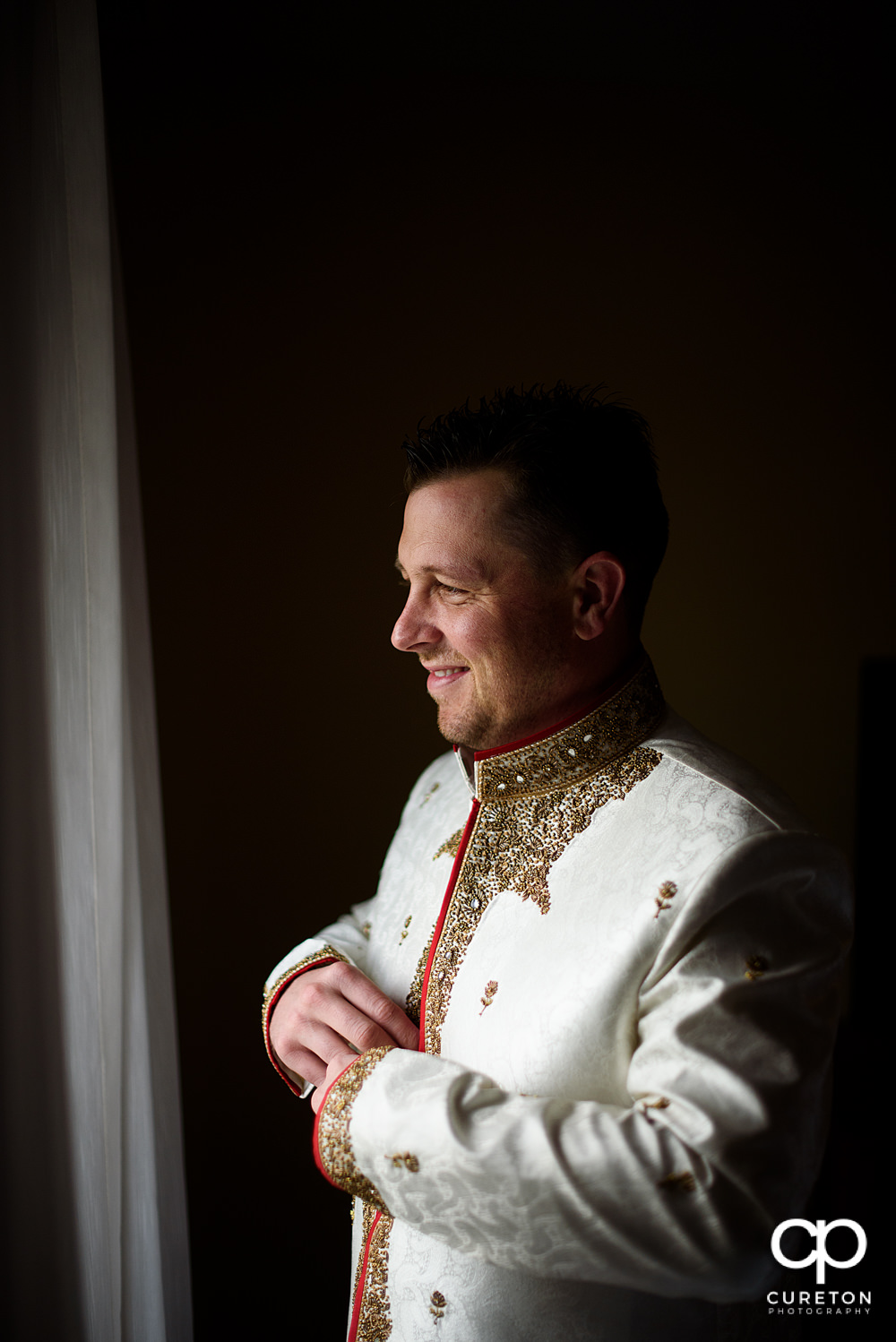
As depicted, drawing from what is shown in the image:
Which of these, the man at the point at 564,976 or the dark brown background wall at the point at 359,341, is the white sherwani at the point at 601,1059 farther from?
the dark brown background wall at the point at 359,341

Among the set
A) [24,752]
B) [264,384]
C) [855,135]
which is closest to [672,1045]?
[24,752]

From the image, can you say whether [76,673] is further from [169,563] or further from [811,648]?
[811,648]

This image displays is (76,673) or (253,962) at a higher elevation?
(76,673)

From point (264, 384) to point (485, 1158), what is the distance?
1626 mm

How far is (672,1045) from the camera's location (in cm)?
83

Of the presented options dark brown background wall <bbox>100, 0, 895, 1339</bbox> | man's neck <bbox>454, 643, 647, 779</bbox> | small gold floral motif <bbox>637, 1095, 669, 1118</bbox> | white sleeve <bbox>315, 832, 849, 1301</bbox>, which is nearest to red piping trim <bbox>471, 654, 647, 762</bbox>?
man's neck <bbox>454, 643, 647, 779</bbox>

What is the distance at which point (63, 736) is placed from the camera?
3.09 feet

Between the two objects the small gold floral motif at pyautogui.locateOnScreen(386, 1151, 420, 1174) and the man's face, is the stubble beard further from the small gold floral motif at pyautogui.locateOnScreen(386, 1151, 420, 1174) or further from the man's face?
the small gold floral motif at pyautogui.locateOnScreen(386, 1151, 420, 1174)

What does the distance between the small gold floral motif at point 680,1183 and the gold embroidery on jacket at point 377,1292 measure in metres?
0.42

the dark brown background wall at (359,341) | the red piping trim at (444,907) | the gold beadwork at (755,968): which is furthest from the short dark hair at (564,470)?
the dark brown background wall at (359,341)

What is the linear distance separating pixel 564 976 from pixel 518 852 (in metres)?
0.17

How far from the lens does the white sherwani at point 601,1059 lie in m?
0.81

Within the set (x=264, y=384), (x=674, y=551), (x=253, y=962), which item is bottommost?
(x=253, y=962)

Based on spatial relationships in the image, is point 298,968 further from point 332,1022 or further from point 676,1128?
point 676,1128
